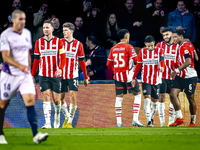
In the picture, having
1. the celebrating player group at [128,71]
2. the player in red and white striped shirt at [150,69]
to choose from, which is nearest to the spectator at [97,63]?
the celebrating player group at [128,71]

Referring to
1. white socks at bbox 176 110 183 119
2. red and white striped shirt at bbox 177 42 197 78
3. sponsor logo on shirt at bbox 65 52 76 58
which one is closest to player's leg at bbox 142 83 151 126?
white socks at bbox 176 110 183 119

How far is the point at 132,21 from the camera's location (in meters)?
9.66

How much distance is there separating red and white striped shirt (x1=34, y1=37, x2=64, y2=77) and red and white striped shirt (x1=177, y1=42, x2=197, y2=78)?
2877mm

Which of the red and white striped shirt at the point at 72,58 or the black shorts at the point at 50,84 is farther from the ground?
the red and white striped shirt at the point at 72,58

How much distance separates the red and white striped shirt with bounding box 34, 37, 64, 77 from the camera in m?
7.06

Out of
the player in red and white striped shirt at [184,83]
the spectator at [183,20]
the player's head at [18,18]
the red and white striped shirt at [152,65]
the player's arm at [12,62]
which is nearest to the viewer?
the player's arm at [12,62]

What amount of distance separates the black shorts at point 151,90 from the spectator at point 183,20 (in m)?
2.33

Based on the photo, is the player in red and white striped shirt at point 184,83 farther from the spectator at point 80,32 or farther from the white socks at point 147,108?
the spectator at point 80,32

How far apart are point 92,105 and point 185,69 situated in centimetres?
246

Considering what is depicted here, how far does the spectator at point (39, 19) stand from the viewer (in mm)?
8673

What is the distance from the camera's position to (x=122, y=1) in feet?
33.5

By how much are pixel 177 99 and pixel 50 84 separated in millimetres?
3057

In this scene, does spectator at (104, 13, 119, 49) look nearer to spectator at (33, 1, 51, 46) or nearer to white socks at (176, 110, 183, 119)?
spectator at (33, 1, 51, 46)

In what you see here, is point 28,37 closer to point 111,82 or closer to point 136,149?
point 136,149
